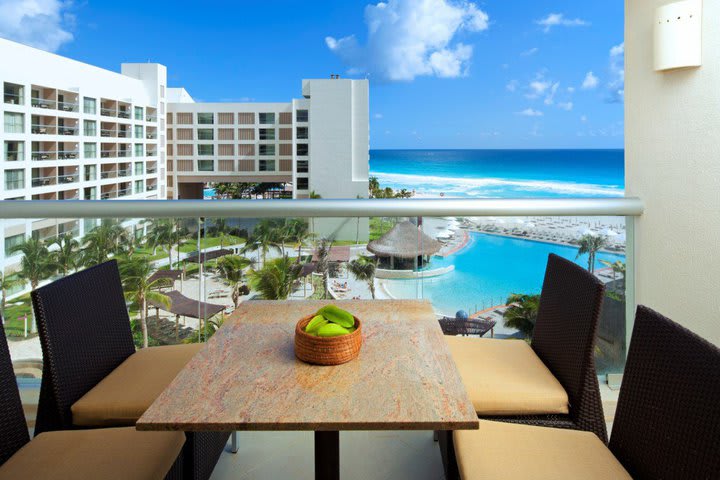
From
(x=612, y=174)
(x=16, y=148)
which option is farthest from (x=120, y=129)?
(x=612, y=174)

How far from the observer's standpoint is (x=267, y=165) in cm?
4938

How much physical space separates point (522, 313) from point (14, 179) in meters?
41.3

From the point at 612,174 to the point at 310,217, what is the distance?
44446mm

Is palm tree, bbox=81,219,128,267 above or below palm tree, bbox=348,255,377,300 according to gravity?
above

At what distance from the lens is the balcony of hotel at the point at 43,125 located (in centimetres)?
3706

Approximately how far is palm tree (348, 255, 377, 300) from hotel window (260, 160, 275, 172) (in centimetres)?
4759

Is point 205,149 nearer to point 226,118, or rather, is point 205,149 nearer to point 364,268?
point 226,118

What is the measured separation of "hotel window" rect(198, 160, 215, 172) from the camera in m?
50.1

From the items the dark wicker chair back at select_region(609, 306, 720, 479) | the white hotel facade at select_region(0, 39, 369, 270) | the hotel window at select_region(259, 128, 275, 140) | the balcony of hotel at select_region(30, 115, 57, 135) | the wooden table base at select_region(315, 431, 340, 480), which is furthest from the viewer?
the hotel window at select_region(259, 128, 275, 140)

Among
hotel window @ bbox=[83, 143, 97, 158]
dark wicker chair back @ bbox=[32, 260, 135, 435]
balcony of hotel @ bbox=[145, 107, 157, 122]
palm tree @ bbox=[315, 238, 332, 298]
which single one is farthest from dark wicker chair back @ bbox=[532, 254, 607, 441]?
balcony of hotel @ bbox=[145, 107, 157, 122]

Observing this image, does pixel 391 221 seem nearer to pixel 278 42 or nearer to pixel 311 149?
pixel 311 149

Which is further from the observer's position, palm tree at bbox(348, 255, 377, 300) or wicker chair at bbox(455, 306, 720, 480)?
palm tree at bbox(348, 255, 377, 300)

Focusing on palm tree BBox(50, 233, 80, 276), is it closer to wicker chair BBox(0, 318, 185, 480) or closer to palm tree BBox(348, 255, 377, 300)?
wicker chair BBox(0, 318, 185, 480)

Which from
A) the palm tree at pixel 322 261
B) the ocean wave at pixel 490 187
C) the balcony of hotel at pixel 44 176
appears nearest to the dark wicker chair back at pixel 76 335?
the palm tree at pixel 322 261
